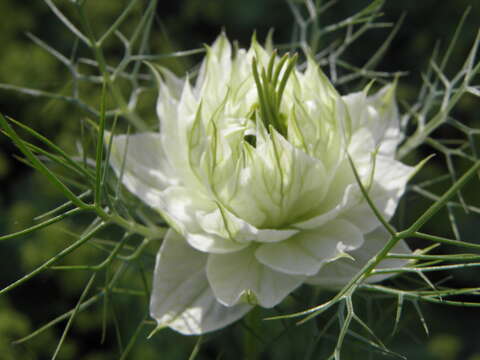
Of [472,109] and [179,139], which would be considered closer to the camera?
[179,139]

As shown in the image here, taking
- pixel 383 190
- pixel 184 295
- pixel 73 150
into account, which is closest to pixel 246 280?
pixel 184 295

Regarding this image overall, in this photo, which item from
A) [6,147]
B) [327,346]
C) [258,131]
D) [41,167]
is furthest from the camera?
[6,147]

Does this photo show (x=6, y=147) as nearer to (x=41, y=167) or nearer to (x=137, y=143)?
(x=137, y=143)

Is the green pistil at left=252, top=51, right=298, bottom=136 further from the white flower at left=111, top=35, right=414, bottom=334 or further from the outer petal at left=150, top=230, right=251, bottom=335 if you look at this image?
the outer petal at left=150, top=230, right=251, bottom=335

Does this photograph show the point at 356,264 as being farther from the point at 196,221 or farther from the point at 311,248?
the point at 196,221

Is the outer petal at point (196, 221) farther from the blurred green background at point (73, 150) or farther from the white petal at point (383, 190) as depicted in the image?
the blurred green background at point (73, 150)

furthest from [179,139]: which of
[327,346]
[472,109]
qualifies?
[472,109]
